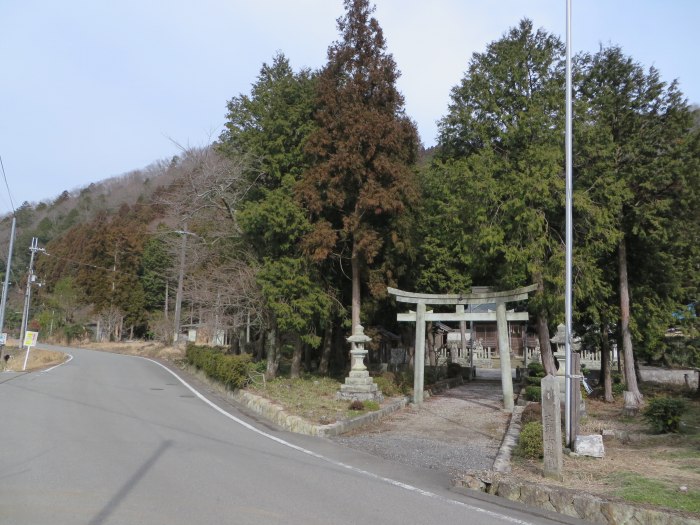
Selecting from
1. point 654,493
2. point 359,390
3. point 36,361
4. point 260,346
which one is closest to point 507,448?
point 654,493

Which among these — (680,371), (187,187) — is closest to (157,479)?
(187,187)

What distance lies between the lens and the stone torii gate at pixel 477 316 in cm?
1480

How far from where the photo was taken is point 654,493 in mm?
6242

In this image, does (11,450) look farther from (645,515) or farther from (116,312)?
(116,312)

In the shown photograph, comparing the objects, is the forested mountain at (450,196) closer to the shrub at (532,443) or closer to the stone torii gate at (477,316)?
the stone torii gate at (477,316)

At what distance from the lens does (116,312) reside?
54500mm

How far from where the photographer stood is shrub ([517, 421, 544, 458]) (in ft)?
27.9

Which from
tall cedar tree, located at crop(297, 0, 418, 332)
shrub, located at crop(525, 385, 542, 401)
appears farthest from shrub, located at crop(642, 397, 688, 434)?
tall cedar tree, located at crop(297, 0, 418, 332)

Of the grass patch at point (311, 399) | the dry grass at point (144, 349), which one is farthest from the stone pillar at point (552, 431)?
the dry grass at point (144, 349)

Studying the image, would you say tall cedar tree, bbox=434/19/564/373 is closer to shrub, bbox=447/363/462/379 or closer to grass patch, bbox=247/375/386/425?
grass patch, bbox=247/375/386/425

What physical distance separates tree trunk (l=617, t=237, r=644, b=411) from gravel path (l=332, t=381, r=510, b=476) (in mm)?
3535

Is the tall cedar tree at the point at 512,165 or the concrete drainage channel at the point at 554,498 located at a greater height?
the tall cedar tree at the point at 512,165

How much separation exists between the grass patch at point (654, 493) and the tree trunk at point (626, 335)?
28.1ft

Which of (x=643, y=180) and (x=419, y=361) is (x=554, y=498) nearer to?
(x=419, y=361)
